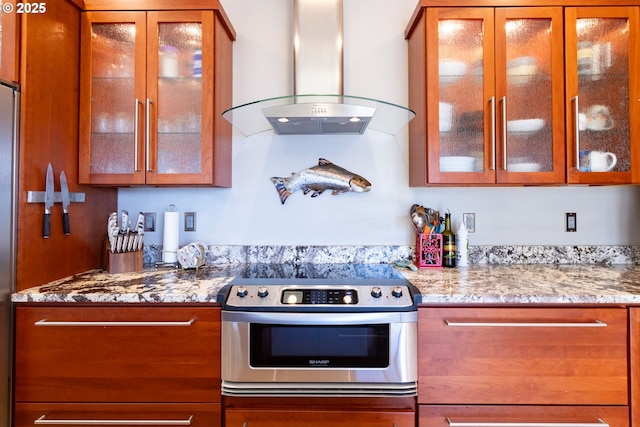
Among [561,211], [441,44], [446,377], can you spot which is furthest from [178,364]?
[561,211]

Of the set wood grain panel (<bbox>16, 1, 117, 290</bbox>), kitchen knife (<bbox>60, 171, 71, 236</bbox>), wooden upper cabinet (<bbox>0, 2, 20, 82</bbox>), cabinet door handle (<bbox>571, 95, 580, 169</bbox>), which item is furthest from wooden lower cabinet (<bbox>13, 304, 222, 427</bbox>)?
cabinet door handle (<bbox>571, 95, 580, 169</bbox>)

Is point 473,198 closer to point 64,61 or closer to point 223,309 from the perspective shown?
point 223,309

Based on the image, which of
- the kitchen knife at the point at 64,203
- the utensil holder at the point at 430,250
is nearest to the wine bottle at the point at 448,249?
the utensil holder at the point at 430,250

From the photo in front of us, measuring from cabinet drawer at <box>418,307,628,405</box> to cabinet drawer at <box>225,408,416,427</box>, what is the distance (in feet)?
0.41

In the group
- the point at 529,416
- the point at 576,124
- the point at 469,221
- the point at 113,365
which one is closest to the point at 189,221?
the point at 113,365

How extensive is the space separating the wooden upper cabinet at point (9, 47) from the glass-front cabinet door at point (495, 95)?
1732mm

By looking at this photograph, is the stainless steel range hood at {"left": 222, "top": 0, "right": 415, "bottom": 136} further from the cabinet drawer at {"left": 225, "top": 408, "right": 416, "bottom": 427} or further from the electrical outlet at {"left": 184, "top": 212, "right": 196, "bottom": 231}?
the cabinet drawer at {"left": 225, "top": 408, "right": 416, "bottom": 427}

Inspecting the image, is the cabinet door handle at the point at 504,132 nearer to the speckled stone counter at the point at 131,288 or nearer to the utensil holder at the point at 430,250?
the utensil holder at the point at 430,250

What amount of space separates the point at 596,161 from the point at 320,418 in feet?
5.63

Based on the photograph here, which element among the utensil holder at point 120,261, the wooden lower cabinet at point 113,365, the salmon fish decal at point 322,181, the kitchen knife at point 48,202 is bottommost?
the wooden lower cabinet at point 113,365

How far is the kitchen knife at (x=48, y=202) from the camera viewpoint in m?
1.50

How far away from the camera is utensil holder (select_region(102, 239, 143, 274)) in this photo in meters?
1.74

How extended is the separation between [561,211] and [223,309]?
1933 millimetres

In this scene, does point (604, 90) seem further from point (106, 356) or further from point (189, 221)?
point (106, 356)
